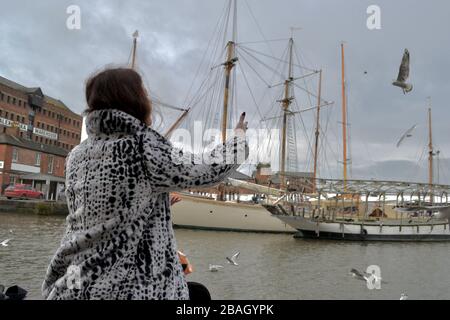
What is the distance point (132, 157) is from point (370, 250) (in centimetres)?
2531

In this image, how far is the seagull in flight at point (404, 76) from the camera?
16.6m

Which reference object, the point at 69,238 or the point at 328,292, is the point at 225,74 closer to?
the point at 328,292

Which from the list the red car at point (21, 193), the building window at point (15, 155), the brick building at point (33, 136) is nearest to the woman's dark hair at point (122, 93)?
the red car at point (21, 193)

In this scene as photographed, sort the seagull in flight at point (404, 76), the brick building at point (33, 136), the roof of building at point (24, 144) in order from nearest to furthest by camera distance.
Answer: the seagull in flight at point (404, 76), the roof of building at point (24, 144), the brick building at point (33, 136)

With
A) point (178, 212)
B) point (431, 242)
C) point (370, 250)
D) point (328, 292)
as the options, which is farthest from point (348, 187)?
point (328, 292)

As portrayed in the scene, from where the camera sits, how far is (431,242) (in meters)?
33.1

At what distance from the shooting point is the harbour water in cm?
1174

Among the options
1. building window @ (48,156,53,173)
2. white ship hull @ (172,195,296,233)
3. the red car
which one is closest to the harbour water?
white ship hull @ (172,195,296,233)

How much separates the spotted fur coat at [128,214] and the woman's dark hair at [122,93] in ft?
0.26

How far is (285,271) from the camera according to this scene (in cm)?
1534

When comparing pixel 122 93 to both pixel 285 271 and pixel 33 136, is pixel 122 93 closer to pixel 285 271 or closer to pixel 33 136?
pixel 285 271

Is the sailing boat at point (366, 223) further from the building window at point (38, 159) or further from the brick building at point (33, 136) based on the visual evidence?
the building window at point (38, 159)
